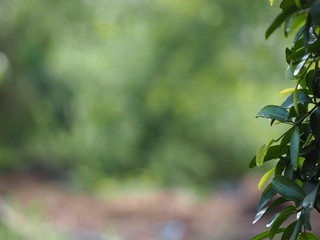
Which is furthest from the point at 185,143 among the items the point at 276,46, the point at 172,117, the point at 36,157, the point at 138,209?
the point at 276,46

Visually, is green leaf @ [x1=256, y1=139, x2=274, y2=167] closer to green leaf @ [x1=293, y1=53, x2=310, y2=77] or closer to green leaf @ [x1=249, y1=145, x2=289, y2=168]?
Result: green leaf @ [x1=249, y1=145, x2=289, y2=168]

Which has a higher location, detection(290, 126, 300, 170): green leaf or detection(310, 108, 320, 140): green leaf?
detection(310, 108, 320, 140): green leaf

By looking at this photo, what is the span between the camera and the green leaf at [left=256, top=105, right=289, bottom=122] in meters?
0.94

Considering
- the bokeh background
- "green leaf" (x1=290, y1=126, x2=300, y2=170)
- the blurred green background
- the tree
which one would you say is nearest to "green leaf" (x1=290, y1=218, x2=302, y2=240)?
the tree

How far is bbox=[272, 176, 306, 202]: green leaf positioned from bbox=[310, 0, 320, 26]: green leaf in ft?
0.86

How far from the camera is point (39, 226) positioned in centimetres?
504

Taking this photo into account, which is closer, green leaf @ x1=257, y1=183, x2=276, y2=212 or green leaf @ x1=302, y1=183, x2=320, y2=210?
green leaf @ x1=302, y1=183, x2=320, y2=210

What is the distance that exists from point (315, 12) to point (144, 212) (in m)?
6.64

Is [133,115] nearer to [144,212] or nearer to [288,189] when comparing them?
[144,212]

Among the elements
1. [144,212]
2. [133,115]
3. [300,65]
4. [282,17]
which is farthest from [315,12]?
[133,115]

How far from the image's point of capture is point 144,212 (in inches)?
285

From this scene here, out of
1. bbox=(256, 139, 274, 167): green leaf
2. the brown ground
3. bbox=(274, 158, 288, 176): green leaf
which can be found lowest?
bbox=(274, 158, 288, 176): green leaf

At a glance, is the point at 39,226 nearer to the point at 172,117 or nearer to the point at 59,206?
the point at 59,206

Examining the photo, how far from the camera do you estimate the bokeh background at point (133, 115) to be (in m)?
6.37
